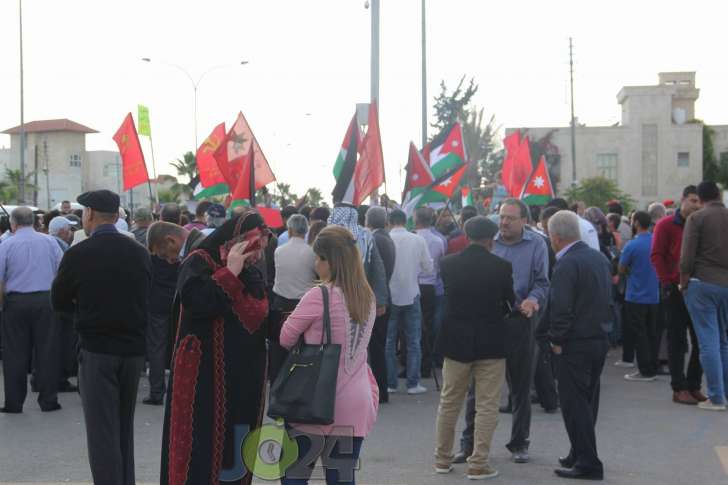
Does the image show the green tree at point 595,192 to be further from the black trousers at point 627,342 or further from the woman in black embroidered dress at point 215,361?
the woman in black embroidered dress at point 215,361

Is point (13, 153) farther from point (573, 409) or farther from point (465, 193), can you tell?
point (573, 409)

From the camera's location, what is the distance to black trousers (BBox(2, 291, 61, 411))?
10477mm

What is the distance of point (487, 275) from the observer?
7.50m

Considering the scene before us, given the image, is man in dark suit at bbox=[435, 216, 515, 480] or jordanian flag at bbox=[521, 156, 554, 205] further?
jordanian flag at bbox=[521, 156, 554, 205]

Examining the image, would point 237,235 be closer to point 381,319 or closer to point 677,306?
point 381,319

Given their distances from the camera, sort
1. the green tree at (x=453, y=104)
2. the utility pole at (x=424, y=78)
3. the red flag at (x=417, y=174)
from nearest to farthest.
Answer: the red flag at (x=417, y=174), the utility pole at (x=424, y=78), the green tree at (x=453, y=104)

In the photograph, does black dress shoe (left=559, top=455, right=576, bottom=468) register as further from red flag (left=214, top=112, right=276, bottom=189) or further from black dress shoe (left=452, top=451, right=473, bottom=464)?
red flag (left=214, top=112, right=276, bottom=189)

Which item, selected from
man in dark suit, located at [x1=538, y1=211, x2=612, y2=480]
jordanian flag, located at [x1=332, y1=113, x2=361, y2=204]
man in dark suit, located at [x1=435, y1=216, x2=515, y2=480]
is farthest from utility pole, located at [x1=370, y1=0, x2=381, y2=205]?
man in dark suit, located at [x1=538, y1=211, x2=612, y2=480]

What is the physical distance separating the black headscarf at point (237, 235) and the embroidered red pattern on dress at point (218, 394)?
248 mm

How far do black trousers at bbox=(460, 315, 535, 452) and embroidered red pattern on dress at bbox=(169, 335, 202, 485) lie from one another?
3.41 meters

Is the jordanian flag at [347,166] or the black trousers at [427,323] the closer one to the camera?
the black trousers at [427,323]

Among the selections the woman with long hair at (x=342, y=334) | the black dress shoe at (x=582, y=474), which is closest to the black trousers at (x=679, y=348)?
the black dress shoe at (x=582, y=474)

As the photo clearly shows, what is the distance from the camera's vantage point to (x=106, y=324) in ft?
20.7

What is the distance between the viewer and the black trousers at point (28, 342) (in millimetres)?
10477
